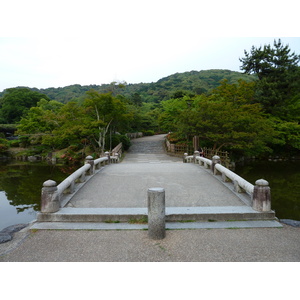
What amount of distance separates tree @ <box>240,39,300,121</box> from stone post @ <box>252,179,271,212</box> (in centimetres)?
1955

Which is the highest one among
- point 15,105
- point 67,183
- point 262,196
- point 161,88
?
point 161,88

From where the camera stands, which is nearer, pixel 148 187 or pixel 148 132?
pixel 148 187

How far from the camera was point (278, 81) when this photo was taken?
2231 centimetres

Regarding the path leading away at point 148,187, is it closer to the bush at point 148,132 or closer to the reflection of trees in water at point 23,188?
the reflection of trees in water at point 23,188

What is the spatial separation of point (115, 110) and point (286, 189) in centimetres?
1417

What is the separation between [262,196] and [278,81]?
2066cm

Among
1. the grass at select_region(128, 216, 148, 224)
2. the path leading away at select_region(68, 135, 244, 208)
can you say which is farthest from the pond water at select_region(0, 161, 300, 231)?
the grass at select_region(128, 216, 148, 224)

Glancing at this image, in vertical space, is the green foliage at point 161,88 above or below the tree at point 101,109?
above

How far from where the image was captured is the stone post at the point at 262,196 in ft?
16.5

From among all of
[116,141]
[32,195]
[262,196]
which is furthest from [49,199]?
[116,141]

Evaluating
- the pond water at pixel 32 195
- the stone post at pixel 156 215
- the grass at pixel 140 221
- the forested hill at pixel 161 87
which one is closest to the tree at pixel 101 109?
the pond water at pixel 32 195

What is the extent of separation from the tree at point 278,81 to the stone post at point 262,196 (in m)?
19.5

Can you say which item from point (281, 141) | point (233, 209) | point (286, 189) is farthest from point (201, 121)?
point (233, 209)

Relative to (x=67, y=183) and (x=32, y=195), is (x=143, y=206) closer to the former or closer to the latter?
(x=67, y=183)
